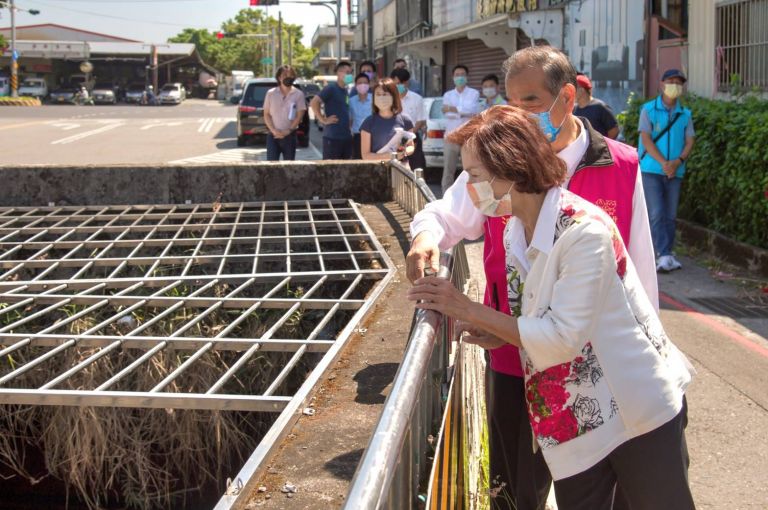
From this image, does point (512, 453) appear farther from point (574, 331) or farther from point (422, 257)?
point (574, 331)

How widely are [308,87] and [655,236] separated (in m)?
32.7

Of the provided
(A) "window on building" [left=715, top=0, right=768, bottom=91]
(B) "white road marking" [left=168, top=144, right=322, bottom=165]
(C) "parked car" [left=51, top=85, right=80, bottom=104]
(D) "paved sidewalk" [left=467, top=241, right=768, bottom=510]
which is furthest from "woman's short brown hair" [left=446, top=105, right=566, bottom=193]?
(C) "parked car" [left=51, top=85, right=80, bottom=104]

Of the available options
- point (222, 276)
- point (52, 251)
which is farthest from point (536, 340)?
point (52, 251)

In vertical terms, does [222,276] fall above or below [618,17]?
below

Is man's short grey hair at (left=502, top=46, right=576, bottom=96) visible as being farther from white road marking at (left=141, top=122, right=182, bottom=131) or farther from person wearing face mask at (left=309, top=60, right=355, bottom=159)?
white road marking at (left=141, top=122, right=182, bottom=131)

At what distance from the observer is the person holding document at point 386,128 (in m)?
9.04

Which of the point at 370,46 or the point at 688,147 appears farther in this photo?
the point at 370,46

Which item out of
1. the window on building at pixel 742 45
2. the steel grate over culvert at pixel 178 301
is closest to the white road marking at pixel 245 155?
the window on building at pixel 742 45

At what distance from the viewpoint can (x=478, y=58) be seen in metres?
27.2

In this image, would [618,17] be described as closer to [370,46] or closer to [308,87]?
[370,46]

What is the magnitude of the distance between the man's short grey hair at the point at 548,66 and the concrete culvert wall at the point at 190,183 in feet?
20.8

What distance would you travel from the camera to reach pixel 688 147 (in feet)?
31.2

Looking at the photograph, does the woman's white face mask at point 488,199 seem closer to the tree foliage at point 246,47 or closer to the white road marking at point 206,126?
the white road marking at point 206,126

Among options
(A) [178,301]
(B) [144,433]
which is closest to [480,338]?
(A) [178,301]
